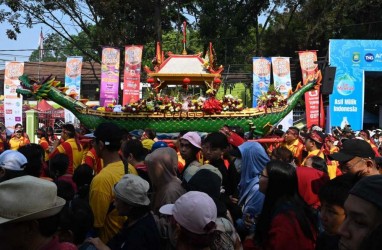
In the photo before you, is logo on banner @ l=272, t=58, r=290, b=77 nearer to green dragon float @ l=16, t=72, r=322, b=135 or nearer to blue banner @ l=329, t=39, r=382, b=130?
blue banner @ l=329, t=39, r=382, b=130

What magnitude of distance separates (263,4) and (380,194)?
2866cm

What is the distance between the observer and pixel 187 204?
8.98ft

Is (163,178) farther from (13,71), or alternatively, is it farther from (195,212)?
(13,71)

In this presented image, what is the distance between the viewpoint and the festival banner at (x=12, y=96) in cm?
2086

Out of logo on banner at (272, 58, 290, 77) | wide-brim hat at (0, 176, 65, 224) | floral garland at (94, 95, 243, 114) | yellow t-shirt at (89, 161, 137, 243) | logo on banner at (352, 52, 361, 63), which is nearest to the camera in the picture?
wide-brim hat at (0, 176, 65, 224)

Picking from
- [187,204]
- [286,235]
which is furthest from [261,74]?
[187,204]

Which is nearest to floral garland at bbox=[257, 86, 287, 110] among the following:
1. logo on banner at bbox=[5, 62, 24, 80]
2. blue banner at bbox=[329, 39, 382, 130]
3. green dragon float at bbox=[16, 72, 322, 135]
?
green dragon float at bbox=[16, 72, 322, 135]

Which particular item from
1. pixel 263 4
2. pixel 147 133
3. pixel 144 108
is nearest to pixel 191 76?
pixel 144 108

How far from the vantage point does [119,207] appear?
3.44 m

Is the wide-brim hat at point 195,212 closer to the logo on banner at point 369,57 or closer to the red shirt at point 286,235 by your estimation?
the red shirt at point 286,235

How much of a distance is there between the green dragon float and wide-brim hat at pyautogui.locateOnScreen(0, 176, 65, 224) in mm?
9273

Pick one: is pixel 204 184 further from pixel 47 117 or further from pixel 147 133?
pixel 47 117

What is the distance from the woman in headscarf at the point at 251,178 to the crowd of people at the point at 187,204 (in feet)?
0.03

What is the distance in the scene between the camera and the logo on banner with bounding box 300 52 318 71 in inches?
794
